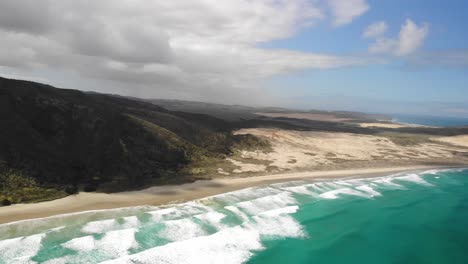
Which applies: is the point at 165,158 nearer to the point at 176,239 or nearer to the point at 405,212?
the point at 176,239

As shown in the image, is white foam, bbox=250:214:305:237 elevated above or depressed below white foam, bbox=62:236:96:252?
above

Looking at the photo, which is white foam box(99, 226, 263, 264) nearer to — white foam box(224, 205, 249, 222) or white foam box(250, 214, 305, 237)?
white foam box(250, 214, 305, 237)

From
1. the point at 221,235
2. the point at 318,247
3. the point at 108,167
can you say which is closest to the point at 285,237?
the point at 318,247

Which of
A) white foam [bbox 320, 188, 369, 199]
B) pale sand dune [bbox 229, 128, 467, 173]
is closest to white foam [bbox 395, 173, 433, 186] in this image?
pale sand dune [bbox 229, 128, 467, 173]

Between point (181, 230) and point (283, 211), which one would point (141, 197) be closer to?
point (181, 230)

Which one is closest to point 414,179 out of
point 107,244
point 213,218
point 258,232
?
point 258,232

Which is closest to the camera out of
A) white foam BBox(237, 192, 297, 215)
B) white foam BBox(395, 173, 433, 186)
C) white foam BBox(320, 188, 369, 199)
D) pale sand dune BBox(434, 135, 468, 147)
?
white foam BBox(237, 192, 297, 215)
